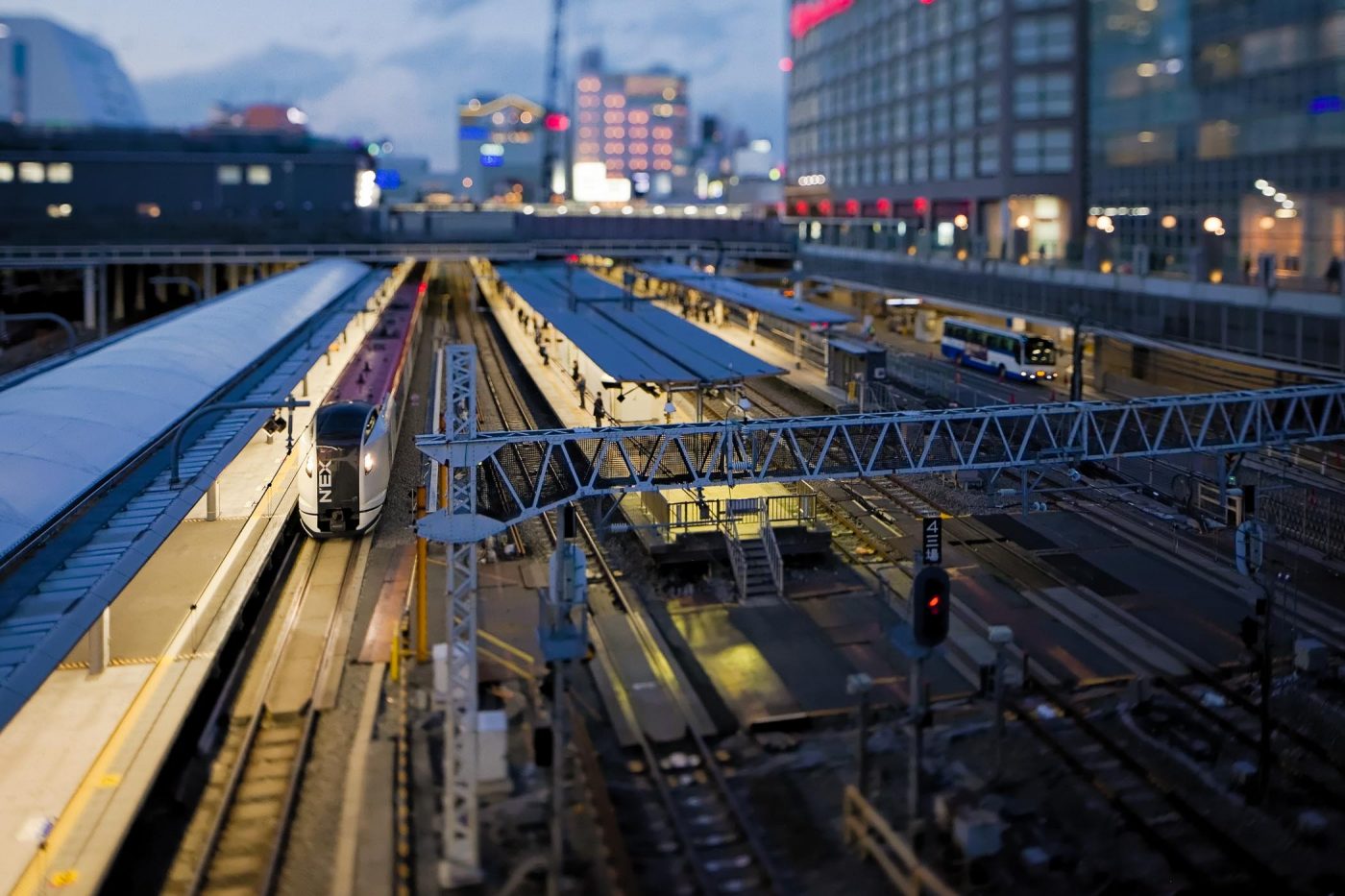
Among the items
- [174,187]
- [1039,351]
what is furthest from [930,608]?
[174,187]

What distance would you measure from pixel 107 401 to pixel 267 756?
29.6ft

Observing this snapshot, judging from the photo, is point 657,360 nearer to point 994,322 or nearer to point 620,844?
point 620,844

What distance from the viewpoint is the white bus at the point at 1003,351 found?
4125cm

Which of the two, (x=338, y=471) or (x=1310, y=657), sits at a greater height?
(x=338, y=471)

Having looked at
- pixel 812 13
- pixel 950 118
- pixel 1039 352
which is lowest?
pixel 1039 352

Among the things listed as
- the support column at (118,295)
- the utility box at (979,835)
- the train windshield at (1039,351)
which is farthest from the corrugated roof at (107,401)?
the support column at (118,295)

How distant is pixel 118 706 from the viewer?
49.2 feet

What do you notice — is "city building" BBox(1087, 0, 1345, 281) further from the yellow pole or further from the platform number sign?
the yellow pole

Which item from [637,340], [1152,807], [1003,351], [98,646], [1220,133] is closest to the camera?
[1152,807]

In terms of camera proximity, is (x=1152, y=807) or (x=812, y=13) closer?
(x=1152, y=807)

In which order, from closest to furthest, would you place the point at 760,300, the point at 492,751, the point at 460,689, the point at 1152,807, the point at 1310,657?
the point at 1152,807, the point at 492,751, the point at 460,689, the point at 1310,657, the point at 760,300

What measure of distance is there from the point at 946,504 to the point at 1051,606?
6812 millimetres

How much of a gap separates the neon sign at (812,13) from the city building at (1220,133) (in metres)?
38.7

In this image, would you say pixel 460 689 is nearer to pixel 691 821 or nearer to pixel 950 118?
pixel 691 821
